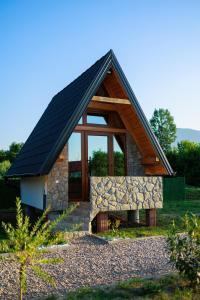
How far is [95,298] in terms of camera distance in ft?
14.6

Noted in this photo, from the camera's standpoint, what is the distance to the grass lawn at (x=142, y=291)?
448 centimetres

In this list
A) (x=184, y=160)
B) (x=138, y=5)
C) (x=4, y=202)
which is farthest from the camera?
(x=184, y=160)

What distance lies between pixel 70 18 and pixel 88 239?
6220mm

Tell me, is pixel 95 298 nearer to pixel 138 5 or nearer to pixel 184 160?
pixel 138 5

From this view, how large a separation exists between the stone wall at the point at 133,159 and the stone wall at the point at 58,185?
8.96ft

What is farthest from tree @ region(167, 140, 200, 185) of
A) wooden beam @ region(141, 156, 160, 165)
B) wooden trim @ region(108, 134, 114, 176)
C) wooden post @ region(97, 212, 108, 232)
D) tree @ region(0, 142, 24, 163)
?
wooden post @ region(97, 212, 108, 232)

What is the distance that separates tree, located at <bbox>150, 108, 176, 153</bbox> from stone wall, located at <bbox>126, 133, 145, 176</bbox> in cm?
4571

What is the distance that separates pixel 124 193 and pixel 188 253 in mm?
5323

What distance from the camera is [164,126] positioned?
58.2 meters

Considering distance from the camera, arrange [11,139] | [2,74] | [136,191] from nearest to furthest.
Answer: [136,191] < [2,74] < [11,139]

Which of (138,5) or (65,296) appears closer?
(65,296)

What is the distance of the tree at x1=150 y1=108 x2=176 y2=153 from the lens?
57.2 m

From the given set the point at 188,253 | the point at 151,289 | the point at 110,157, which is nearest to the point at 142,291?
the point at 151,289

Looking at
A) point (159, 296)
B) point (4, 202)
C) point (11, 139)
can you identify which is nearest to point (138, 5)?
point (159, 296)
